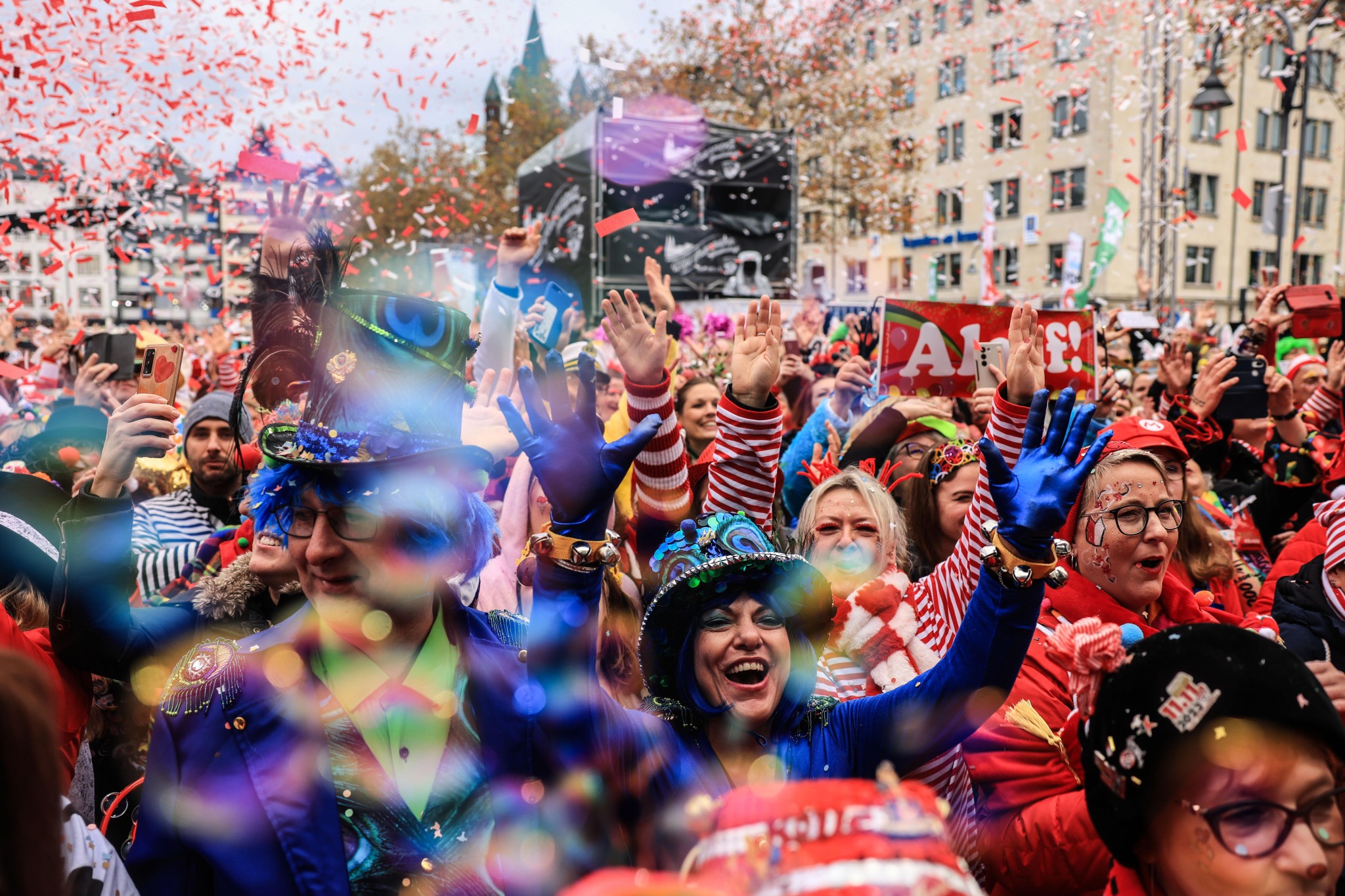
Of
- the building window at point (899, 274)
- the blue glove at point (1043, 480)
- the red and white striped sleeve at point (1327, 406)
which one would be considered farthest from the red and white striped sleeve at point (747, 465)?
the building window at point (899, 274)

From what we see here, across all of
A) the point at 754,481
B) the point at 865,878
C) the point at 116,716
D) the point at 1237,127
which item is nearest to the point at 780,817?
Result: the point at 865,878

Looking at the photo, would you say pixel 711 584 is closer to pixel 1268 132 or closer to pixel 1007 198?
pixel 1007 198

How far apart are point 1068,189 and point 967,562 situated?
32.7 metres

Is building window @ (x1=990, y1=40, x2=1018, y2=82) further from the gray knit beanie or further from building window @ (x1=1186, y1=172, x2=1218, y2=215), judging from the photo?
the gray knit beanie

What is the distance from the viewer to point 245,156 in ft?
15.4

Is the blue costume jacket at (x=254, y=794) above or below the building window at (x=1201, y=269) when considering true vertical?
below

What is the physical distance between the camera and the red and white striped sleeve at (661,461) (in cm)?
296

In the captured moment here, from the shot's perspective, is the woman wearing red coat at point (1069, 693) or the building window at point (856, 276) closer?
the woman wearing red coat at point (1069, 693)

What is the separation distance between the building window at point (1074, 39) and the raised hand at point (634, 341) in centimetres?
2449

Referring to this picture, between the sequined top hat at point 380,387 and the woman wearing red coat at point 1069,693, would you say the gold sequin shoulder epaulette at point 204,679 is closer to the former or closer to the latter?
the sequined top hat at point 380,387

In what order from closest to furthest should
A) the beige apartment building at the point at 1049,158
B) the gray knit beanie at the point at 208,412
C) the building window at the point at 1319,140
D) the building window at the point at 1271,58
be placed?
the gray knit beanie at the point at 208,412 < the beige apartment building at the point at 1049,158 < the building window at the point at 1271,58 < the building window at the point at 1319,140

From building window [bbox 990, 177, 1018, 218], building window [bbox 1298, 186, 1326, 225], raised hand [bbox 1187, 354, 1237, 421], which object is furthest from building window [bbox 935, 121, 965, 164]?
raised hand [bbox 1187, 354, 1237, 421]

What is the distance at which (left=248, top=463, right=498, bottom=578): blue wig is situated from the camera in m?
1.76

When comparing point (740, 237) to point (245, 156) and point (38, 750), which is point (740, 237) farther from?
point (38, 750)
